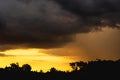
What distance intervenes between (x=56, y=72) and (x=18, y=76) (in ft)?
75.6

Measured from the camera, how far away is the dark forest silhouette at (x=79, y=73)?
500ft

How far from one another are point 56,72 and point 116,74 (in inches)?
1398

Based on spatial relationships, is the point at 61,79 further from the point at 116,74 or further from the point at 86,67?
the point at 116,74

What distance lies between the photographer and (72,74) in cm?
15125

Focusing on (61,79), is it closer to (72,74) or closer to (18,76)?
(72,74)

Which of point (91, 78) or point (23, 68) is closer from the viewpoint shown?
point (91, 78)

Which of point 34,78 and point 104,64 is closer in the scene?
point 34,78

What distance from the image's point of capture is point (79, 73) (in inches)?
6068

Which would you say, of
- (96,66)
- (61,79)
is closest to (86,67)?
(96,66)

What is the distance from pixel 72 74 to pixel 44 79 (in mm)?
16183

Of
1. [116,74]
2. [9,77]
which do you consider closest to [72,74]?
[116,74]

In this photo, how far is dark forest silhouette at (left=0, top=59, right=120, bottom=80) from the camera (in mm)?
152312

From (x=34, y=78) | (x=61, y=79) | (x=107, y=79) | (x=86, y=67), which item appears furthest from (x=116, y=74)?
(x=34, y=78)

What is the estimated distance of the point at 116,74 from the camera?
155 meters
